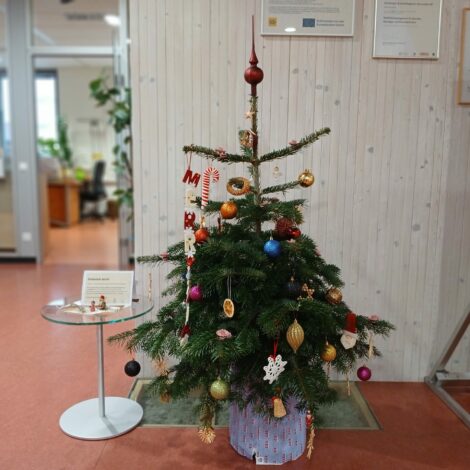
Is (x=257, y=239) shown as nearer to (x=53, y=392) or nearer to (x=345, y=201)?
(x=345, y=201)

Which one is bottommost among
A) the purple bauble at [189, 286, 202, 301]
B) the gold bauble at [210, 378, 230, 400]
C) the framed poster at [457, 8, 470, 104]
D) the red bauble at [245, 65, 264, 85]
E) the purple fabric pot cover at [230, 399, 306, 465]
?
the purple fabric pot cover at [230, 399, 306, 465]

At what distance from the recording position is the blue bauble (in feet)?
5.45

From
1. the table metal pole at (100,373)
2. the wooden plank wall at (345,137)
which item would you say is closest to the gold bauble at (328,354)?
the wooden plank wall at (345,137)

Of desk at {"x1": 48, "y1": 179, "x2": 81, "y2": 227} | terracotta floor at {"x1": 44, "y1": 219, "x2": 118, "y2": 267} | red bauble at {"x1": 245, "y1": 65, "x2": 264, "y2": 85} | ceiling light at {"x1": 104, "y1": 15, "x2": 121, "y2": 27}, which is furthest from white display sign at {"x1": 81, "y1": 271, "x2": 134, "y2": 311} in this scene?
desk at {"x1": 48, "y1": 179, "x2": 81, "y2": 227}

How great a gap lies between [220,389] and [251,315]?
27 cm

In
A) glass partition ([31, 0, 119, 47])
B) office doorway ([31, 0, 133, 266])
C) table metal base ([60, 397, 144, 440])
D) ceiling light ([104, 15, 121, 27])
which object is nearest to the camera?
table metal base ([60, 397, 144, 440])

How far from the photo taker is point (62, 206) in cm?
848

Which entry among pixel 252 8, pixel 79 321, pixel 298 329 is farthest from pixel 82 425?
pixel 252 8

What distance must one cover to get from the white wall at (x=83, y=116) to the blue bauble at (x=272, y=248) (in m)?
8.51

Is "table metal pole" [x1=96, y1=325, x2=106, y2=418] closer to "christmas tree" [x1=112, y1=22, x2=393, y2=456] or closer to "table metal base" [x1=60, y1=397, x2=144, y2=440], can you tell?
"table metal base" [x1=60, y1=397, x2=144, y2=440]

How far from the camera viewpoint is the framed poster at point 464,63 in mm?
2344

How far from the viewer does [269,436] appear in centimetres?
183

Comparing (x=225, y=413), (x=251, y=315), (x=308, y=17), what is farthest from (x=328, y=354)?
Answer: (x=308, y=17)

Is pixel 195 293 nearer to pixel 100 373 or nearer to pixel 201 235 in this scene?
pixel 201 235
